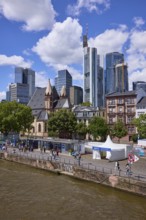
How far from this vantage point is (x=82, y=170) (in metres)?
47.2

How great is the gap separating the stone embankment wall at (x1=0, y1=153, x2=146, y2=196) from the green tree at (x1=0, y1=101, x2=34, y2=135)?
29155 millimetres

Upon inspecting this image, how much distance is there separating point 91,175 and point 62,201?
1147 cm

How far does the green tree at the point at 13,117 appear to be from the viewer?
91.3 meters

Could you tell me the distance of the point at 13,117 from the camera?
9138 cm

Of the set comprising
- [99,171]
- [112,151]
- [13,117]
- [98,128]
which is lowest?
[99,171]

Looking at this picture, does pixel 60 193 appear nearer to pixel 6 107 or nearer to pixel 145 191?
pixel 145 191

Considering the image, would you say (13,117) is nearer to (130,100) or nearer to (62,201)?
(130,100)

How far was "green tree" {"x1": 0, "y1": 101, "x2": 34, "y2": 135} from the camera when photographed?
300ft

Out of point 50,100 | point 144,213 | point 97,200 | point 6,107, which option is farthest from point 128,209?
point 50,100

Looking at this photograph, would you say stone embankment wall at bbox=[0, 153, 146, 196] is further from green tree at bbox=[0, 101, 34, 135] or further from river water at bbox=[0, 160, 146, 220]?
green tree at bbox=[0, 101, 34, 135]

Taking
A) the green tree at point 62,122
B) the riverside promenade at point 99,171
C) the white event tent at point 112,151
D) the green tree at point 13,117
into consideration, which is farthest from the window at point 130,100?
the riverside promenade at point 99,171

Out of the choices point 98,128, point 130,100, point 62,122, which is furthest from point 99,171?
point 130,100

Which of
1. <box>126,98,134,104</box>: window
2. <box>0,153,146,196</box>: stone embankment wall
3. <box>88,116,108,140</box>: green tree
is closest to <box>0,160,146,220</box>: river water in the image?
<box>0,153,146,196</box>: stone embankment wall

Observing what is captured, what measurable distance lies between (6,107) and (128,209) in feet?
221
